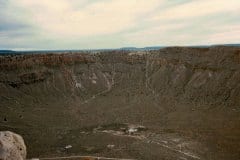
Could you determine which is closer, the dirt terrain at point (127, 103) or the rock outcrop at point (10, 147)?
the rock outcrop at point (10, 147)

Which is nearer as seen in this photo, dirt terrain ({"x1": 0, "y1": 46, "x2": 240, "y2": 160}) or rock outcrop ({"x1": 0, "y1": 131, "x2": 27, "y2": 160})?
rock outcrop ({"x1": 0, "y1": 131, "x2": 27, "y2": 160})

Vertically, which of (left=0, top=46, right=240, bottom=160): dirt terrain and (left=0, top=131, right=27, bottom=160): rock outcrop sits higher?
(left=0, top=131, right=27, bottom=160): rock outcrop

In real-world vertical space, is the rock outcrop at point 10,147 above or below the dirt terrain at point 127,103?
above

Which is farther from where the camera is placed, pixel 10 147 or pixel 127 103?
pixel 127 103

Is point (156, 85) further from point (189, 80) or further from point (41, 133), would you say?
point (41, 133)

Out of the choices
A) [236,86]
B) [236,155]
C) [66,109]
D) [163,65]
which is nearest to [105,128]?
[66,109]
